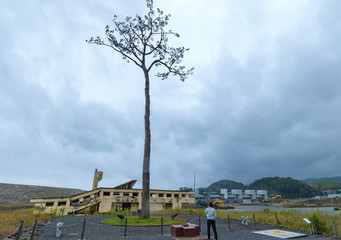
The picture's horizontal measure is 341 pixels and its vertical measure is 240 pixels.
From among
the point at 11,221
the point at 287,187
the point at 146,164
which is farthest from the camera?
the point at 287,187

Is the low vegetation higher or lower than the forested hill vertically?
lower

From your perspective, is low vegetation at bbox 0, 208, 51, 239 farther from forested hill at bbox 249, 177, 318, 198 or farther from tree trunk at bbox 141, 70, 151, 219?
forested hill at bbox 249, 177, 318, 198

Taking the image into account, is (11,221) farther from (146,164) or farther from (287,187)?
(287,187)

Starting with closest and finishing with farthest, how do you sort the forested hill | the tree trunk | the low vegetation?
the low vegetation
the tree trunk
the forested hill

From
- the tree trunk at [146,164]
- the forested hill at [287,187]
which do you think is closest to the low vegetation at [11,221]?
the tree trunk at [146,164]

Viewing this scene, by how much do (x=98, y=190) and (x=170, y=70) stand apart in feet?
82.0

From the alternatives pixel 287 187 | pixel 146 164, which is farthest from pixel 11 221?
pixel 287 187

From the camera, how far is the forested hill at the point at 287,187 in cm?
14925

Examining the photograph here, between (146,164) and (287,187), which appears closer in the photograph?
(146,164)

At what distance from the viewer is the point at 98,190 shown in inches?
1319

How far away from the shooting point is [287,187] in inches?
6294

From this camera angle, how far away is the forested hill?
149250 mm

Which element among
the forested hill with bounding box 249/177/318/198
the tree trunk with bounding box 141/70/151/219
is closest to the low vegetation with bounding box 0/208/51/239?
the tree trunk with bounding box 141/70/151/219

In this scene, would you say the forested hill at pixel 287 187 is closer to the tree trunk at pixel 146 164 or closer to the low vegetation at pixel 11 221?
the tree trunk at pixel 146 164
